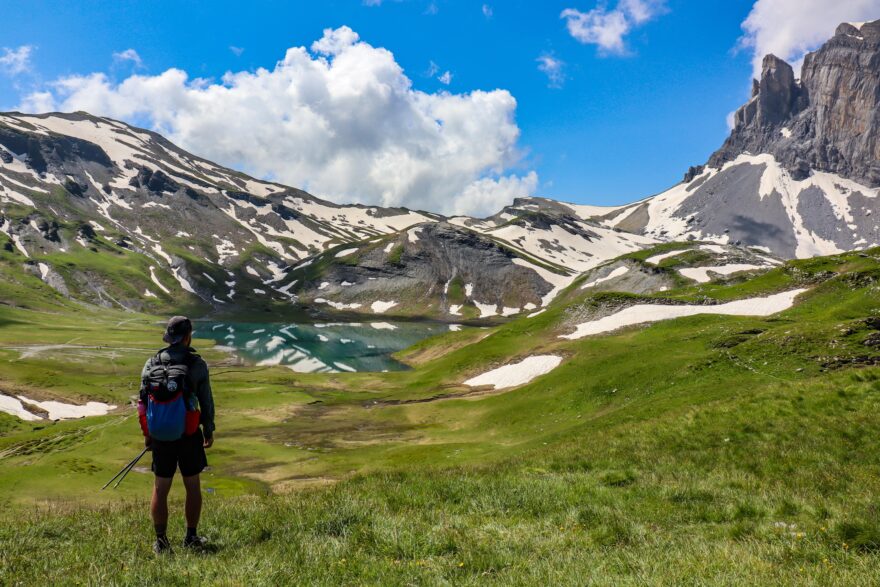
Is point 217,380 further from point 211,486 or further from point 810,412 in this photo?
point 810,412

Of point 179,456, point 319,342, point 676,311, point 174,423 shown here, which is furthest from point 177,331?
point 319,342

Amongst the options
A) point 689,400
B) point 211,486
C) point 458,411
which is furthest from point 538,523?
point 458,411

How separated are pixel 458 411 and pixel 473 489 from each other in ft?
128

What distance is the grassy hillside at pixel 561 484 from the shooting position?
23.7 ft

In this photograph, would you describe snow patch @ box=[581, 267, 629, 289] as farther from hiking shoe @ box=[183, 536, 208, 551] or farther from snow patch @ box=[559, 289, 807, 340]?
hiking shoe @ box=[183, 536, 208, 551]

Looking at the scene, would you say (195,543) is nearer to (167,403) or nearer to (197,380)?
(167,403)

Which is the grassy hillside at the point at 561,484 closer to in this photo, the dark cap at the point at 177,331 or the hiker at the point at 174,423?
the hiker at the point at 174,423

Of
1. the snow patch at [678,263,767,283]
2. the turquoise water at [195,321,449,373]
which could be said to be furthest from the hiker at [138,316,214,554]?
the snow patch at [678,263,767,283]

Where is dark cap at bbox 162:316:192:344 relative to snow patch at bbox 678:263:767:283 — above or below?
below

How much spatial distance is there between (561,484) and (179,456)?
29.3ft

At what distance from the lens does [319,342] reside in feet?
483

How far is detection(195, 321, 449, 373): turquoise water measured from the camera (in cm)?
11100

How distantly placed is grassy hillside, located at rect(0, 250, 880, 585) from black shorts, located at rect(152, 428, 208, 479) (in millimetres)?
1346

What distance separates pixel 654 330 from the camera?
52.8 meters
